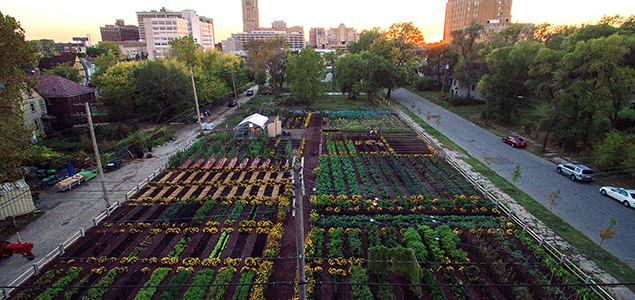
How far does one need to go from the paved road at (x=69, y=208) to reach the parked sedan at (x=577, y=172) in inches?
1296

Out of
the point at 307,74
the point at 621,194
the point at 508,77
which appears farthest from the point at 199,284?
the point at 307,74

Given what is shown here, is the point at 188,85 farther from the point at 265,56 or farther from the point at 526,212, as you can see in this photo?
the point at 526,212

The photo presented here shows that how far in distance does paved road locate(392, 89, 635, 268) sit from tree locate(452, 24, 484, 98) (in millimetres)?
18562

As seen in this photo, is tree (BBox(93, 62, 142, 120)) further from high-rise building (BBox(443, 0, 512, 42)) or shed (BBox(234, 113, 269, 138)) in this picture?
high-rise building (BBox(443, 0, 512, 42))

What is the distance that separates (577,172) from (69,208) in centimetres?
3563

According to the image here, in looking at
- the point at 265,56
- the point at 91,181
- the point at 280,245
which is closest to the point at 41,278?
the point at 280,245

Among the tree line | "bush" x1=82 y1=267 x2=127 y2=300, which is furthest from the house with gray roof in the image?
the tree line

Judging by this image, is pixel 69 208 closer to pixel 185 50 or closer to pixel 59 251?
pixel 59 251

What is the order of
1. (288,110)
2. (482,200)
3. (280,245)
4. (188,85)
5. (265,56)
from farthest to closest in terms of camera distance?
(265,56) < (288,110) < (188,85) < (482,200) < (280,245)

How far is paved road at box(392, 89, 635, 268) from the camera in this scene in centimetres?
1650

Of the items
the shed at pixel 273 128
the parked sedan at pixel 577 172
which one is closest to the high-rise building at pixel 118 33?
the shed at pixel 273 128

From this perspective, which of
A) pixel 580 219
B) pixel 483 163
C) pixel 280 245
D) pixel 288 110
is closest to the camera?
pixel 280 245

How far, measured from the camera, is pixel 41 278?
13367 millimetres

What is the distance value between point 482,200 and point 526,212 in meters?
2.50
